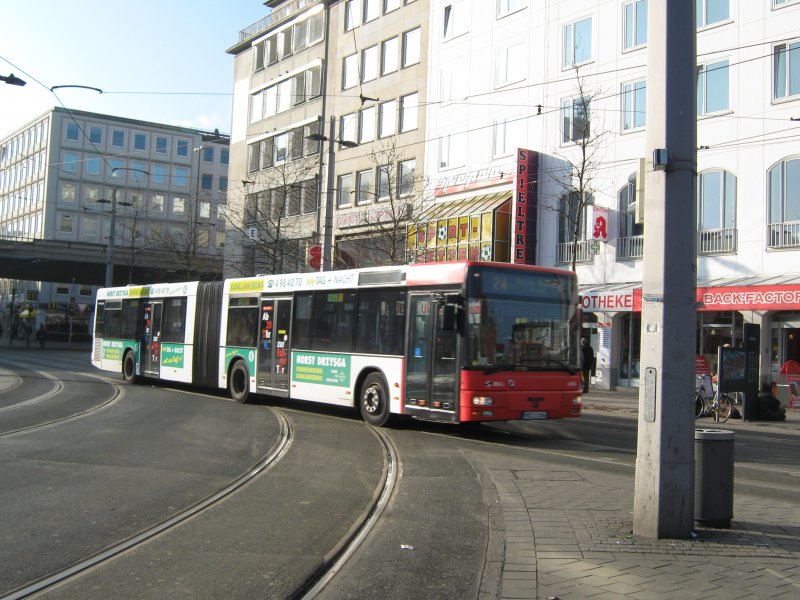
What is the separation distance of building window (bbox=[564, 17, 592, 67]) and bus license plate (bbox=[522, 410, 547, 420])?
1921cm

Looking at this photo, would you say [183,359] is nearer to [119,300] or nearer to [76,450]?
[119,300]

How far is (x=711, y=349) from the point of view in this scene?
25109 mm

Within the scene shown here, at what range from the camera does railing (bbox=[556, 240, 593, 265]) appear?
28625 millimetres

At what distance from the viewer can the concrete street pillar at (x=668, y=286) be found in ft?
20.5

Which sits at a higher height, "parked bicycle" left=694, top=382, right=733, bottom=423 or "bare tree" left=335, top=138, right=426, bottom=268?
"bare tree" left=335, top=138, right=426, bottom=268

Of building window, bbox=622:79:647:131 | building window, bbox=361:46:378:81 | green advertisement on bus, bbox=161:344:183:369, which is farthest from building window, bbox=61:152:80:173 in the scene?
building window, bbox=622:79:647:131

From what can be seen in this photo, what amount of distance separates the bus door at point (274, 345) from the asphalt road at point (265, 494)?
1.03 meters

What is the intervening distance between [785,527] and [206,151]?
90522mm

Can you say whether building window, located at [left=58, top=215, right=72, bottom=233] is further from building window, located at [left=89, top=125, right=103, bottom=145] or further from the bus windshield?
the bus windshield

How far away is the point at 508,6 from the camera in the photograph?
107 feet

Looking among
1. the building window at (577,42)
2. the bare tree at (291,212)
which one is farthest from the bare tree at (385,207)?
the building window at (577,42)

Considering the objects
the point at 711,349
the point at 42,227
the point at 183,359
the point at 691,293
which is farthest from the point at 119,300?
the point at 42,227

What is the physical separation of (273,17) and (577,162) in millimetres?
30442

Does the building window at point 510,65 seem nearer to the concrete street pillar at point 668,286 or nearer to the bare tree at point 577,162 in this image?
the bare tree at point 577,162
